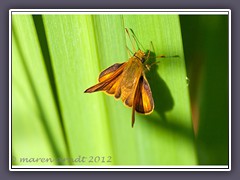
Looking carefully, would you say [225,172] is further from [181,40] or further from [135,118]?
[181,40]

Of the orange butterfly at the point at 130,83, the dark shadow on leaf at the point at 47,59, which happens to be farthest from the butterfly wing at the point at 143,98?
the dark shadow on leaf at the point at 47,59

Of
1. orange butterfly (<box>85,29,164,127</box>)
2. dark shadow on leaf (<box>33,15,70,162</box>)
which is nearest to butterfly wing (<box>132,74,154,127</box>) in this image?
orange butterfly (<box>85,29,164,127</box>)

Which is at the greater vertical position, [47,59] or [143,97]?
[47,59]

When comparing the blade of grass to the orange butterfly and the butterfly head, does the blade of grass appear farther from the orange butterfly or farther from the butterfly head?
the butterfly head

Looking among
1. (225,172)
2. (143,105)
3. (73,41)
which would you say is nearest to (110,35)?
(73,41)

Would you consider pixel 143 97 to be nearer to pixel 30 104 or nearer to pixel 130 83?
pixel 130 83

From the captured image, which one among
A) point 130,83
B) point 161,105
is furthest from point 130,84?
point 161,105
